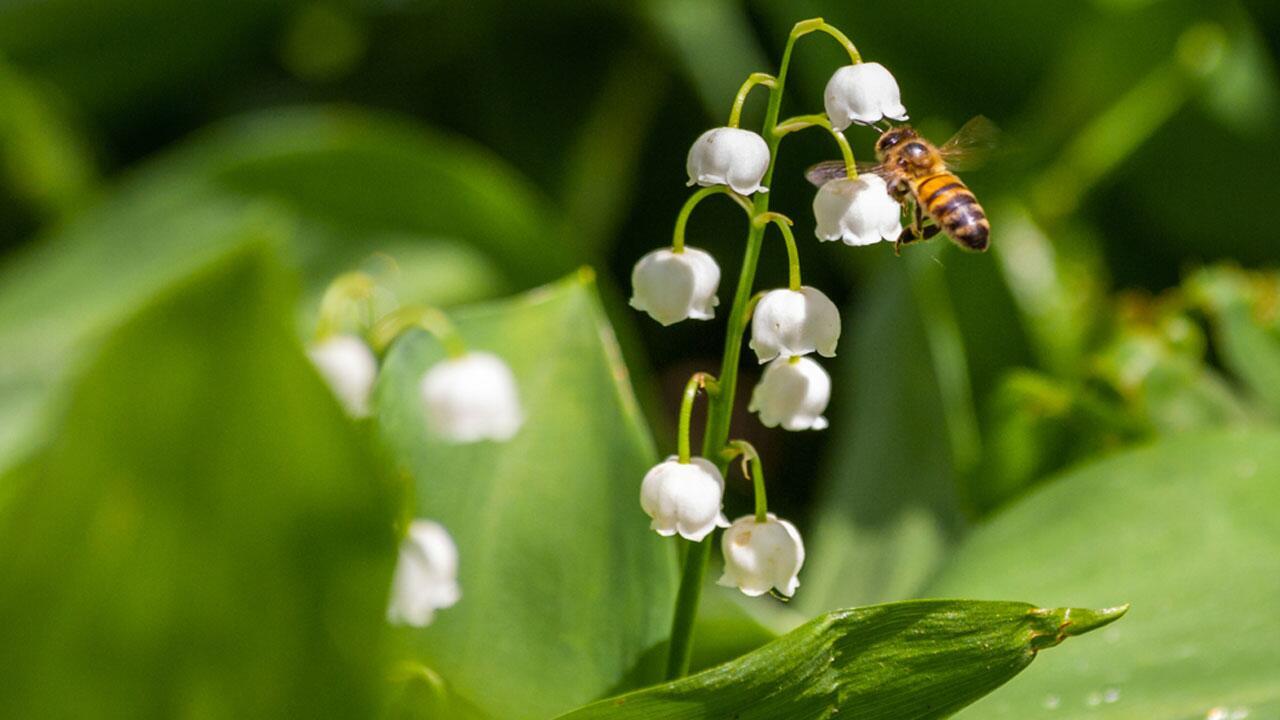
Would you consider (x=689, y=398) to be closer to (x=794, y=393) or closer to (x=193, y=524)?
(x=794, y=393)

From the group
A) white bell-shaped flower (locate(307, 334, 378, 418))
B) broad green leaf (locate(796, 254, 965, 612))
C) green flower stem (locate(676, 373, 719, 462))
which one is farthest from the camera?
broad green leaf (locate(796, 254, 965, 612))

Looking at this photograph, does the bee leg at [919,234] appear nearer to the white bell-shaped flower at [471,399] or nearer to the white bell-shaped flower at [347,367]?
the white bell-shaped flower at [471,399]

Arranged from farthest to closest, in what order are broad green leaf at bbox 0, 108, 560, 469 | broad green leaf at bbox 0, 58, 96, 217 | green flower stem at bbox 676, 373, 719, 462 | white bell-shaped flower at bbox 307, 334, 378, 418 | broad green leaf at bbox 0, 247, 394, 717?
broad green leaf at bbox 0, 58, 96, 217 → broad green leaf at bbox 0, 108, 560, 469 → white bell-shaped flower at bbox 307, 334, 378, 418 → green flower stem at bbox 676, 373, 719, 462 → broad green leaf at bbox 0, 247, 394, 717

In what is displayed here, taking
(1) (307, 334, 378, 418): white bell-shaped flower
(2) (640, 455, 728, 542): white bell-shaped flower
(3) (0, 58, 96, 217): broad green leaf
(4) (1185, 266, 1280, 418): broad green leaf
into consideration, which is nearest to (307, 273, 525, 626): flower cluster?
(1) (307, 334, 378, 418): white bell-shaped flower

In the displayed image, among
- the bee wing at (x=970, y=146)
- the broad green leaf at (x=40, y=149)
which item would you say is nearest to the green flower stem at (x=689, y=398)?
the bee wing at (x=970, y=146)

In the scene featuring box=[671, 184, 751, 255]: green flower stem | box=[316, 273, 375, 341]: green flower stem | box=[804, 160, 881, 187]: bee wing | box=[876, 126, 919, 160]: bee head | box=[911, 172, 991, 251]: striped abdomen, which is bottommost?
box=[671, 184, 751, 255]: green flower stem

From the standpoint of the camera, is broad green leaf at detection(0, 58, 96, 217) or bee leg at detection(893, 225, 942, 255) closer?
bee leg at detection(893, 225, 942, 255)

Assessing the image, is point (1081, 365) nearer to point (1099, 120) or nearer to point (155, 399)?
point (1099, 120)

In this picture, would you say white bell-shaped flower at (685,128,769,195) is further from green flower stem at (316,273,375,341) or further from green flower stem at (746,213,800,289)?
green flower stem at (316,273,375,341)

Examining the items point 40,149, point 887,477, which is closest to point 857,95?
point 887,477
